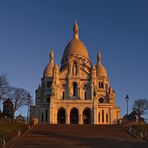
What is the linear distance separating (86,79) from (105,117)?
11.0 m

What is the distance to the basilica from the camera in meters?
81.5

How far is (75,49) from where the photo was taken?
103 m

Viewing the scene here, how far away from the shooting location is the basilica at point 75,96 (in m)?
81.5

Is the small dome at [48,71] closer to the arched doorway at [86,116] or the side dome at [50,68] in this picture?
the side dome at [50,68]

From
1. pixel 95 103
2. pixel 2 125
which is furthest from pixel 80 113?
pixel 2 125

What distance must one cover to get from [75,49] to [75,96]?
20.8 meters

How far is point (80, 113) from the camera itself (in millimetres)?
80938

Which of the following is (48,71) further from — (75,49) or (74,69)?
(74,69)

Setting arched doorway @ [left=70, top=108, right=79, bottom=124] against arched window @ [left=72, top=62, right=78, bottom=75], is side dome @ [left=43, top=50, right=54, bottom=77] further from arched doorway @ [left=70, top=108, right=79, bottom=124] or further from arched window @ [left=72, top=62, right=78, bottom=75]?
arched doorway @ [left=70, top=108, right=79, bottom=124]

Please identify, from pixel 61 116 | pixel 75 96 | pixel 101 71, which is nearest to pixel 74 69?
pixel 75 96

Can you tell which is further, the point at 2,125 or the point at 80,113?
the point at 80,113

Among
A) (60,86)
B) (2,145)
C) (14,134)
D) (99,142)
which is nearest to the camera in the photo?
(2,145)

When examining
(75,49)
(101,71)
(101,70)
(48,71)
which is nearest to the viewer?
(48,71)

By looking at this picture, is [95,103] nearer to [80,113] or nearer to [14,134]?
[80,113]
